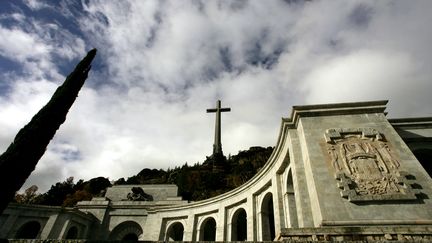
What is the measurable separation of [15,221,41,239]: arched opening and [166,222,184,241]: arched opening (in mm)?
12141

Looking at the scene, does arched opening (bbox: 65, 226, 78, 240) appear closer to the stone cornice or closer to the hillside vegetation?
the hillside vegetation

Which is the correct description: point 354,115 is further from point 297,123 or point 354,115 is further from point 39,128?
point 39,128

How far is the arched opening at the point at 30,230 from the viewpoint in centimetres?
2131

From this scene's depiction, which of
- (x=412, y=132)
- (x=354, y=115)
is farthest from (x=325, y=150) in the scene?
(x=412, y=132)

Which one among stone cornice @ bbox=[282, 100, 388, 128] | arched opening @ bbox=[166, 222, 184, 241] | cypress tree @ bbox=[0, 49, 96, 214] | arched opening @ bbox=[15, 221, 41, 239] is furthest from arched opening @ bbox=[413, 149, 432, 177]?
arched opening @ bbox=[15, 221, 41, 239]

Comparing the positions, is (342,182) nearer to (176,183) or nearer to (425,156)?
(425,156)

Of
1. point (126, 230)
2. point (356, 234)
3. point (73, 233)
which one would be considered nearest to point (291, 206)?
point (356, 234)

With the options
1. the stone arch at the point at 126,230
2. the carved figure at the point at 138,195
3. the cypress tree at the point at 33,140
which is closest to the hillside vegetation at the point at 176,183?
the carved figure at the point at 138,195

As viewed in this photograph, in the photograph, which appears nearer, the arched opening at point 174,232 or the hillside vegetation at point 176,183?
the arched opening at point 174,232

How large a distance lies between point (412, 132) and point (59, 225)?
2732 cm

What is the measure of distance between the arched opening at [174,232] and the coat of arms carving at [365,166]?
18.2m

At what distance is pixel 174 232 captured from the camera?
24.3 m

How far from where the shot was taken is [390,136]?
400 inches

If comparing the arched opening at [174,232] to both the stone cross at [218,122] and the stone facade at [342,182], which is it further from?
the stone cross at [218,122]
